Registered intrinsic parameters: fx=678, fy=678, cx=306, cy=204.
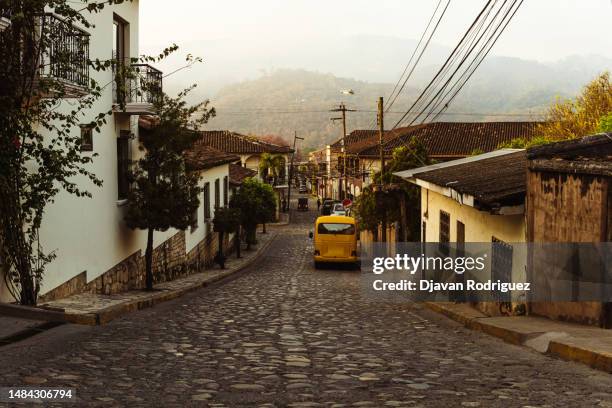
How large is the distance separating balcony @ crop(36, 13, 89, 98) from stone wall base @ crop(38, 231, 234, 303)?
3.36 meters

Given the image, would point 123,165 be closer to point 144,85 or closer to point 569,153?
point 144,85

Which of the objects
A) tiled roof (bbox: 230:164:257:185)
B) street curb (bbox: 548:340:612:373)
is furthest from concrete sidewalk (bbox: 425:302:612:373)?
tiled roof (bbox: 230:164:257:185)

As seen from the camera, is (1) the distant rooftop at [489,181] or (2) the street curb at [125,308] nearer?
(2) the street curb at [125,308]

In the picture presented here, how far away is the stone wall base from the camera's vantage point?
12.6m

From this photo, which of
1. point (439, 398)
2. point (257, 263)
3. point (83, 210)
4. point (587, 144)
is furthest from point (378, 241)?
point (439, 398)

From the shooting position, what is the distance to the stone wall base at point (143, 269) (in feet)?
41.2

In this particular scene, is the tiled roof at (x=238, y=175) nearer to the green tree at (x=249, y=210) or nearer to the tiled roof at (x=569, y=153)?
the green tree at (x=249, y=210)

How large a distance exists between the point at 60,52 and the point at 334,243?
2085cm

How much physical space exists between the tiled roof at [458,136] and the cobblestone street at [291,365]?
41.8 metres

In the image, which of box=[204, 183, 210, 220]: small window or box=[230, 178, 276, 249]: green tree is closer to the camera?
box=[204, 183, 210, 220]: small window

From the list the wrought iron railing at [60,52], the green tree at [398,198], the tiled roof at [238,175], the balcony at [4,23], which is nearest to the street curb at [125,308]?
the wrought iron railing at [60,52]

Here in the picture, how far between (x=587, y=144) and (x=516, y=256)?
2059mm

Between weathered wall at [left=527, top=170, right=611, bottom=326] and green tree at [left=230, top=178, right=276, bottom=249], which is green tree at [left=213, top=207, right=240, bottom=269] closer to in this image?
green tree at [left=230, top=178, right=276, bottom=249]

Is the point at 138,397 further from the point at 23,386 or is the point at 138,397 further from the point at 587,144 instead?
the point at 587,144
